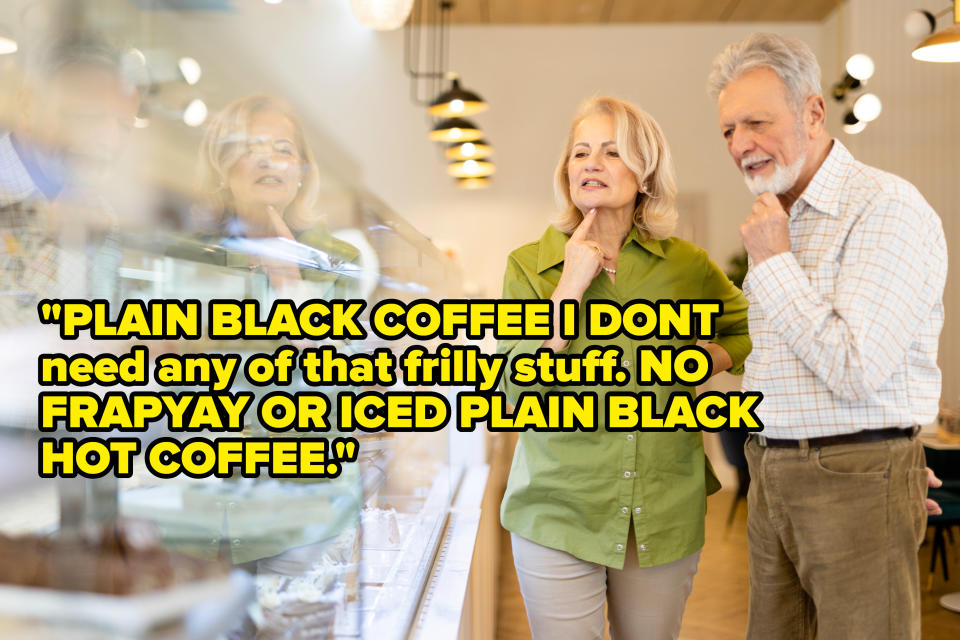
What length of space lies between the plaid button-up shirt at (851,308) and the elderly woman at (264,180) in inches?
29.9

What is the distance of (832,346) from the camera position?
1.29 meters

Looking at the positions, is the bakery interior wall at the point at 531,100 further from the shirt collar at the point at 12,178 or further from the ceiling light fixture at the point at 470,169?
the shirt collar at the point at 12,178

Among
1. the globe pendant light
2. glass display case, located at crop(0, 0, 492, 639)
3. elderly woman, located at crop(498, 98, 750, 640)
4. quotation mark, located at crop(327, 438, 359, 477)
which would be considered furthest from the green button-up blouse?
the globe pendant light

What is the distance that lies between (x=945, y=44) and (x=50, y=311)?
4151mm

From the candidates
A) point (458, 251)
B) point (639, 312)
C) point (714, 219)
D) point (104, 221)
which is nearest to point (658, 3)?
point (714, 219)

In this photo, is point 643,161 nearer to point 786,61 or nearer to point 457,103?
point 786,61

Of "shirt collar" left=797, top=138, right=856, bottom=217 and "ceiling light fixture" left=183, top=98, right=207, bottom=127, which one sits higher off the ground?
"shirt collar" left=797, top=138, right=856, bottom=217

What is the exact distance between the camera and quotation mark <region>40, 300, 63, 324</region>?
60cm

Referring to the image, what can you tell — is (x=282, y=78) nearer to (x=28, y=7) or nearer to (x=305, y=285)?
(x=305, y=285)

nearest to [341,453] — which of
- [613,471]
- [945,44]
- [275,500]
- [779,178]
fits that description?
[275,500]

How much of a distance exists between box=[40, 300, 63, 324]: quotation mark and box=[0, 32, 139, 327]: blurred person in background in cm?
1

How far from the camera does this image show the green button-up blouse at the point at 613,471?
163cm

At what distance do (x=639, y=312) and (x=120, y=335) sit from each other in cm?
117

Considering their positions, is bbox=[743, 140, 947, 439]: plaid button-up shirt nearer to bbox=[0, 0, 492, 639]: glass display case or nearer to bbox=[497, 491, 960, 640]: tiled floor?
bbox=[0, 0, 492, 639]: glass display case
